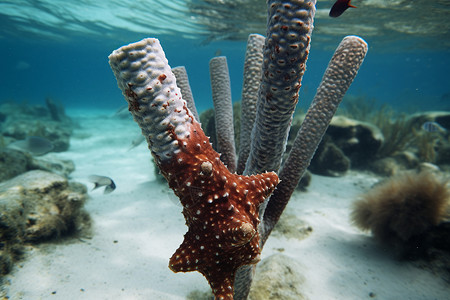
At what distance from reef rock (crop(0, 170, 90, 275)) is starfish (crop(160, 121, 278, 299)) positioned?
2894 mm

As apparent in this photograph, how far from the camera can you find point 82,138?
528 inches

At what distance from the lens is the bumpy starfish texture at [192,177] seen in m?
1.05

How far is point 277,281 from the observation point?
8.59ft

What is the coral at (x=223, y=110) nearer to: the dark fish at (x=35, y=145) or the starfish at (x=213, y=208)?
the starfish at (x=213, y=208)

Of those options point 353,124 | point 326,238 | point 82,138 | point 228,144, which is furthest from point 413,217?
point 82,138

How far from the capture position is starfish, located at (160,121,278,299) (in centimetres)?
117

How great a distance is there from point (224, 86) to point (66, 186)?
3.47 metres

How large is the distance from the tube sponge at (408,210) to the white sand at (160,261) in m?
0.29

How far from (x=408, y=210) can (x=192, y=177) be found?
11.8 ft

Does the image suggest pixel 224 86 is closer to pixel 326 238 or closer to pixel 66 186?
pixel 326 238

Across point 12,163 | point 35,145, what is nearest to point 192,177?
point 12,163

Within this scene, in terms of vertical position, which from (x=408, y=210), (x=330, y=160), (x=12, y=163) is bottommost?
(x=12, y=163)

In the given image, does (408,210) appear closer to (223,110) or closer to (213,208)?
(223,110)

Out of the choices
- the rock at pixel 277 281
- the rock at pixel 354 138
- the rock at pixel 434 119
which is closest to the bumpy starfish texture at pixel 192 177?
the rock at pixel 277 281
